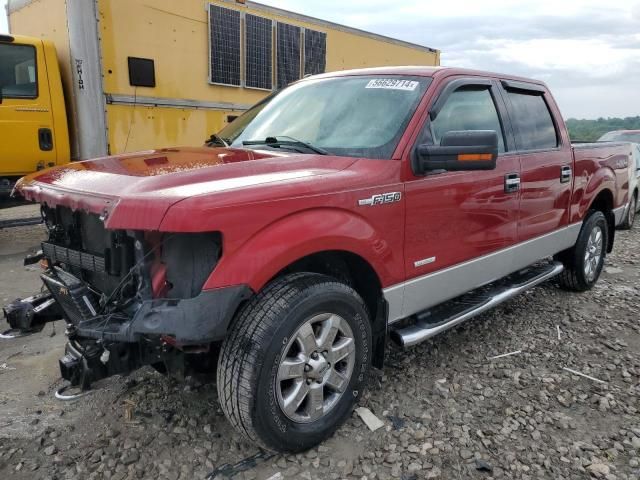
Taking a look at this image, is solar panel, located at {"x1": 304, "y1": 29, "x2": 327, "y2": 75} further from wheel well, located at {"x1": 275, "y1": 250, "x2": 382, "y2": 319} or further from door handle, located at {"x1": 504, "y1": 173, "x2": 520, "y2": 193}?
wheel well, located at {"x1": 275, "y1": 250, "x2": 382, "y2": 319}

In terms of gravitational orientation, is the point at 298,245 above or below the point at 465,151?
below

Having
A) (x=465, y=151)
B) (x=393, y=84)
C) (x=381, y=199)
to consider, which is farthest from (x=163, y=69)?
(x=465, y=151)

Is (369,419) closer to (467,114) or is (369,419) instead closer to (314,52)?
(467,114)

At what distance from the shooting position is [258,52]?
25.7 feet

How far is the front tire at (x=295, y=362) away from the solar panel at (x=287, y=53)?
618 cm

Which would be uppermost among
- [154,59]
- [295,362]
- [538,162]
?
[154,59]

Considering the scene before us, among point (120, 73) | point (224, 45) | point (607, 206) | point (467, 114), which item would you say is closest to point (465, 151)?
point (467, 114)

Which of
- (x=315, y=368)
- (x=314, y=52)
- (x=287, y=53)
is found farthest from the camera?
(x=314, y=52)

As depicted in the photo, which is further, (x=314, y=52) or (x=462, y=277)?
(x=314, y=52)

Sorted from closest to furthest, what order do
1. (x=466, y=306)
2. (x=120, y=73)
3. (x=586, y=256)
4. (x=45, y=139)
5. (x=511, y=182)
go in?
(x=466, y=306) → (x=511, y=182) → (x=586, y=256) → (x=120, y=73) → (x=45, y=139)

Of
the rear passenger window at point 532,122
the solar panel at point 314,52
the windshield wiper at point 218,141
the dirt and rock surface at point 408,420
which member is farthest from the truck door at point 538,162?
the solar panel at point 314,52

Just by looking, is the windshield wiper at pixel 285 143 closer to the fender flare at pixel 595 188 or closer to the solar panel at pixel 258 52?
the fender flare at pixel 595 188

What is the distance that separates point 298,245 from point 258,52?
616cm

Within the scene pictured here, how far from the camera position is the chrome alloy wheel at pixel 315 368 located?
8.08 ft
